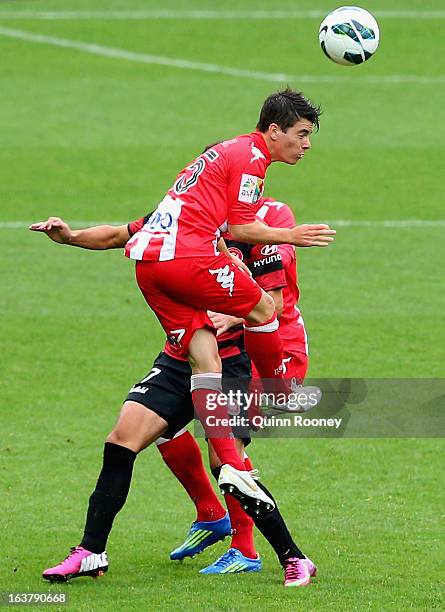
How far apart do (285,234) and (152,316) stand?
216 inches

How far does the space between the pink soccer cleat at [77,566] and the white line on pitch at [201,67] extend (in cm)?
1578

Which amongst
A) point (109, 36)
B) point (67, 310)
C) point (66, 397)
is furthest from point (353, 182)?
point (109, 36)

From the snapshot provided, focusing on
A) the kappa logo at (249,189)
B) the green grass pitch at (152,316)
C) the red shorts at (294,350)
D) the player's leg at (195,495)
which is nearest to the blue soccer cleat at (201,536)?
the player's leg at (195,495)

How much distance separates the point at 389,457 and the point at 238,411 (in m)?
2.19

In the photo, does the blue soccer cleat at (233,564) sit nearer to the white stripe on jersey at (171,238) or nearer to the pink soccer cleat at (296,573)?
the pink soccer cleat at (296,573)

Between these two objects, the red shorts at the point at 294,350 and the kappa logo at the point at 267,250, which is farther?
the red shorts at the point at 294,350

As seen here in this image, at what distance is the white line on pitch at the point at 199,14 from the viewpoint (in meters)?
24.7

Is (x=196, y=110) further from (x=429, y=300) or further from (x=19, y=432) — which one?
(x=19, y=432)

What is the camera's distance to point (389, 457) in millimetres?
8688

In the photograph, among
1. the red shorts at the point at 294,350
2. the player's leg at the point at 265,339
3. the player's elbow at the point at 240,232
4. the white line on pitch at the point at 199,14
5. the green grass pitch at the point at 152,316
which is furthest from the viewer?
the white line on pitch at the point at 199,14

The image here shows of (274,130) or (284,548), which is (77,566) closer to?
(284,548)

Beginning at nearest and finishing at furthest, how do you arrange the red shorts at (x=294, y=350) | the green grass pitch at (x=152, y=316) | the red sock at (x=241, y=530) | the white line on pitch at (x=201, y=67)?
the red sock at (x=241, y=530) < the green grass pitch at (x=152, y=316) < the red shorts at (x=294, y=350) < the white line on pitch at (x=201, y=67)

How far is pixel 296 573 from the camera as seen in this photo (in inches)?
248

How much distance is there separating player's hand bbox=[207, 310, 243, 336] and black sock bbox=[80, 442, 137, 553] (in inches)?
31.0
